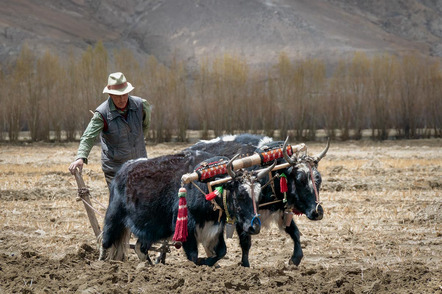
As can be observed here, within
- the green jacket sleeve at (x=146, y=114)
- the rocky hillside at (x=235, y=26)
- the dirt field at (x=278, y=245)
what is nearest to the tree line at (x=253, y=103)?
the dirt field at (x=278, y=245)

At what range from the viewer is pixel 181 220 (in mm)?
6395

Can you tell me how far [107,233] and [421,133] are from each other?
24.2m

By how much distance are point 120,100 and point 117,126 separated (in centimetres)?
28

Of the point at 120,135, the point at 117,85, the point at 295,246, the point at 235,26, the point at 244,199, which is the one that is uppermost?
the point at 235,26

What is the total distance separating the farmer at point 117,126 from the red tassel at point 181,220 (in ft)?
4.37

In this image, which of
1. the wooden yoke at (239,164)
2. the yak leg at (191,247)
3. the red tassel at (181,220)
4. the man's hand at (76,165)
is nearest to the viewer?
the red tassel at (181,220)

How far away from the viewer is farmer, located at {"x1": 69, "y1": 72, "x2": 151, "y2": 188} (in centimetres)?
734

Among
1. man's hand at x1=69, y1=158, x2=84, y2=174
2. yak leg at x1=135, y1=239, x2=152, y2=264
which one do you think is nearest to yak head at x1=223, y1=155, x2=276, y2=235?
yak leg at x1=135, y1=239, x2=152, y2=264

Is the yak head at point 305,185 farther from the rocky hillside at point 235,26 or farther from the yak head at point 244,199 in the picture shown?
the rocky hillside at point 235,26

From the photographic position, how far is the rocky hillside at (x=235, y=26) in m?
55.1

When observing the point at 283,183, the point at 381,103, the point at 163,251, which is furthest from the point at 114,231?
the point at 381,103

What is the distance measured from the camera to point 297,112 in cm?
2884

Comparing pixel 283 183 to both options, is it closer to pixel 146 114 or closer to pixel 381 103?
pixel 146 114

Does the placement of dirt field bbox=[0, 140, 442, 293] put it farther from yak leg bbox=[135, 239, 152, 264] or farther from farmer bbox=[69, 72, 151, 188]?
farmer bbox=[69, 72, 151, 188]
